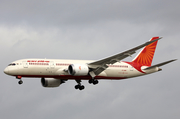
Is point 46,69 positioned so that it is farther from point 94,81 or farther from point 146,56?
point 146,56

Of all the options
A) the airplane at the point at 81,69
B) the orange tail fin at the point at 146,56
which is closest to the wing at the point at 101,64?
the airplane at the point at 81,69

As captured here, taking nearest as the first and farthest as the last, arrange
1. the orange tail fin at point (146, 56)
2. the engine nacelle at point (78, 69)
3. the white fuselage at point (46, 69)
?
the white fuselage at point (46, 69), the engine nacelle at point (78, 69), the orange tail fin at point (146, 56)

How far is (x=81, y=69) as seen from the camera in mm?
58562

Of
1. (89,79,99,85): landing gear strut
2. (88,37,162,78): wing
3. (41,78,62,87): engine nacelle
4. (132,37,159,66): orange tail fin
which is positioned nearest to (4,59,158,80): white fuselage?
(89,79,99,85): landing gear strut

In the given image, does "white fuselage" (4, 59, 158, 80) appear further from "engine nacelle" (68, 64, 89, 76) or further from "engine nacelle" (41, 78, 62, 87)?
"engine nacelle" (41, 78, 62, 87)

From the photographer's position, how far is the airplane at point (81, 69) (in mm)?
57406

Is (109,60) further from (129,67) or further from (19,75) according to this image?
(19,75)

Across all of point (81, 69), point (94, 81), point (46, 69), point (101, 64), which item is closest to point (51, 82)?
point (46, 69)

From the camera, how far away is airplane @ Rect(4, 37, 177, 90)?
188 ft

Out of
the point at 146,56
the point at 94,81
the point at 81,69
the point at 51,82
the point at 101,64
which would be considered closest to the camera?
the point at 81,69

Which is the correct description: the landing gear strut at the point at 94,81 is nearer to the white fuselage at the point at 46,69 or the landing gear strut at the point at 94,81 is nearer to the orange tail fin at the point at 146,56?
the white fuselage at the point at 46,69

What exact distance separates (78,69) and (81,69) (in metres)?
0.59

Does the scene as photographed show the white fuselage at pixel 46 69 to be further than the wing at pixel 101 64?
No

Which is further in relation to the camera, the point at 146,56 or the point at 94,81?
the point at 146,56
